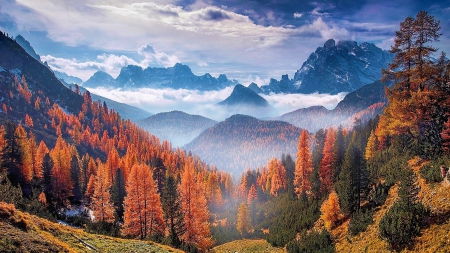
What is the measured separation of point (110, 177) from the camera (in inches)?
3123

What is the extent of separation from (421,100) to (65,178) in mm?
78303

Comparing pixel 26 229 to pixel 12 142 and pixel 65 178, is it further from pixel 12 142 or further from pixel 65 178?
pixel 65 178

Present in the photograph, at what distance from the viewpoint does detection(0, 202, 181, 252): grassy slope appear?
15.1 m

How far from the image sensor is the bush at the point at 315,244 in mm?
29953

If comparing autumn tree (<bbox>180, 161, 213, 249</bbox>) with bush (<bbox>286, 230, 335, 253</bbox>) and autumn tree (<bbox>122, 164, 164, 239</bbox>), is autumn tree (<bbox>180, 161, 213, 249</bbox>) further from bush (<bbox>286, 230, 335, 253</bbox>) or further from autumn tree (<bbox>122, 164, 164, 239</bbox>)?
bush (<bbox>286, 230, 335, 253</bbox>)

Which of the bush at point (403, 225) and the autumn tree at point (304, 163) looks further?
the autumn tree at point (304, 163)

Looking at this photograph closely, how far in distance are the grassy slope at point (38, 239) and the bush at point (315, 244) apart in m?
18.1

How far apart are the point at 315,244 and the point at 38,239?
27940mm

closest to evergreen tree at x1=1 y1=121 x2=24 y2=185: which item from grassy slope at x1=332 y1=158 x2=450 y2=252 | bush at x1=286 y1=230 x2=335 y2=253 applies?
bush at x1=286 y1=230 x2=335 y2=253

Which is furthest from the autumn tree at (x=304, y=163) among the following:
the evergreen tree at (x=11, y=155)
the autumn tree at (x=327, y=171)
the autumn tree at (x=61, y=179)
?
the evergreen tree at (x=11, y=155)

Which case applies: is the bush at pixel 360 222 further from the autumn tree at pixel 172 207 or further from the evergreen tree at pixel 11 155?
the evergreen tree at pixel 11 155

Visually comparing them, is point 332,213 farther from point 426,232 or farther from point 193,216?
point 193,216

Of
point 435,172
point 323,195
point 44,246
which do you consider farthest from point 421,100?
point 44,246

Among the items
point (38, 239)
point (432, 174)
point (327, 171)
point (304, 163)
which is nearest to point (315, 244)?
point (432, 174)
